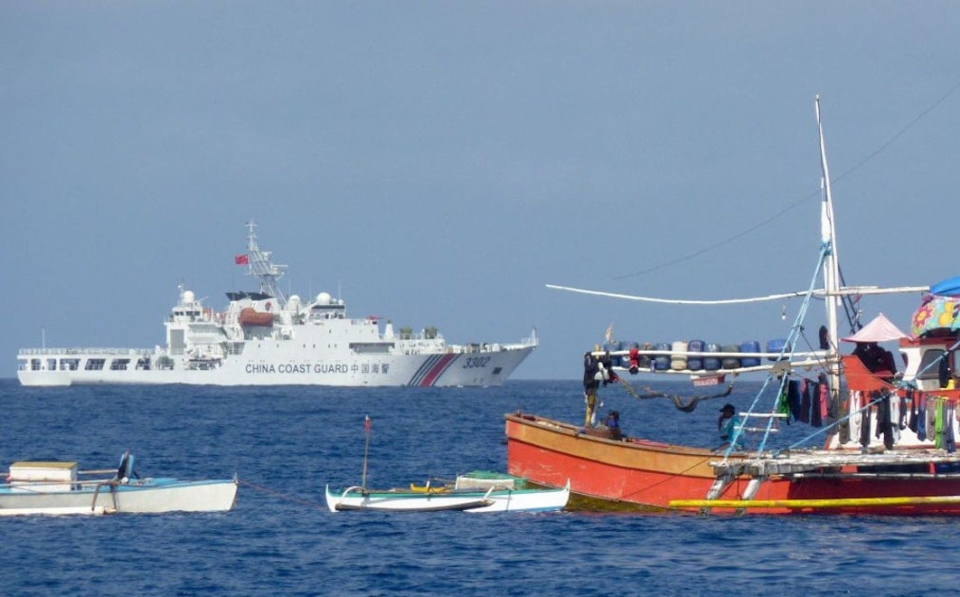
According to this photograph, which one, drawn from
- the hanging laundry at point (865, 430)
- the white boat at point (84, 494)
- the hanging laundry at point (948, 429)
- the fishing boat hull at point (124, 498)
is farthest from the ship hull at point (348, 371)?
the hanging laundry at point (948, 429)

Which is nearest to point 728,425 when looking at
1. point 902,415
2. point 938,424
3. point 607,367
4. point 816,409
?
point 816,409

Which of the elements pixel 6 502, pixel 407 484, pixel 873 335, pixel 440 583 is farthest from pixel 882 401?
pixel 6 502

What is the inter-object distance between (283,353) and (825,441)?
9105 centimetres

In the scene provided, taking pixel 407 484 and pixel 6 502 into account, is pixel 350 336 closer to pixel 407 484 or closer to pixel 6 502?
pixel 407 484

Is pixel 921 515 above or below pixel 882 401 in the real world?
below

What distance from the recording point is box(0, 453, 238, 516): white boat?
2767 cm

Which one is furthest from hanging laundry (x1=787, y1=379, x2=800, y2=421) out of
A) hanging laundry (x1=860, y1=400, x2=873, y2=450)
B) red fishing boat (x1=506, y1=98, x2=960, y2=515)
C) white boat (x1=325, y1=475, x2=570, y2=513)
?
white boat (x1=325, y1=475, x2=570, y2=513)

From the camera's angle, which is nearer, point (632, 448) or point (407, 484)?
point (632, 448)

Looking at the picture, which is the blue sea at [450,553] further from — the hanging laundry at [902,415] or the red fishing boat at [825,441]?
the hanging laundry at [902,415]

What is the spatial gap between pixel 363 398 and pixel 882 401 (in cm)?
7148

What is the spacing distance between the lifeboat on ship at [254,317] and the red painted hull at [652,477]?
89.7m

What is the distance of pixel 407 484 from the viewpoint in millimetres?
35094

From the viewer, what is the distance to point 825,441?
26.5 metres

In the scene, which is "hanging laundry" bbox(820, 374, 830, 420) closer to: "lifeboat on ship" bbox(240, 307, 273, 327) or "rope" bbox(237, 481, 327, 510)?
"rope" bbox(237, 481, 327, 510)
